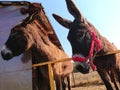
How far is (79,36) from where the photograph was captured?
5223 millimetres

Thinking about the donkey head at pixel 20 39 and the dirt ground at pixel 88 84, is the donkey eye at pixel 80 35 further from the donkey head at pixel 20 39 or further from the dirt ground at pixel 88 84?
the dirt ground at pixel 88 84

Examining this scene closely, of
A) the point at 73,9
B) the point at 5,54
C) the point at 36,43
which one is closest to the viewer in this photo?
the point at 73,9

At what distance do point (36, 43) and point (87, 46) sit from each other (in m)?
2.18

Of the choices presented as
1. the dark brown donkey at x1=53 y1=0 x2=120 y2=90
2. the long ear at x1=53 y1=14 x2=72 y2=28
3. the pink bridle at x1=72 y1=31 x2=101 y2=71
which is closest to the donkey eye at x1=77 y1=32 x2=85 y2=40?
the dark brown donkey at x1=53 y1=0 x2=120 y2=90

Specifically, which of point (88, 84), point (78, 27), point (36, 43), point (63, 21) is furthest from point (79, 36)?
point (88, 84)

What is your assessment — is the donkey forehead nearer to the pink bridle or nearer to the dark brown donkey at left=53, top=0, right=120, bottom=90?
the dark brown donkey at left=53, top=0, right=120, bottom=90

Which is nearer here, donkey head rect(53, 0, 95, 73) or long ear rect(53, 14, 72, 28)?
donkey head rect(53, 0, 95, 73)

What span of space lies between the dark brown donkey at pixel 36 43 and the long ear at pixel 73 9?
1.63 m

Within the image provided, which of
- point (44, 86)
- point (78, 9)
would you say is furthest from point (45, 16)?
point (78, 9)

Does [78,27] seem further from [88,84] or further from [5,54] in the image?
[88,84]

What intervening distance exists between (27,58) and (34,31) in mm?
633

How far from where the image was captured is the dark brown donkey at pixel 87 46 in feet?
16.8

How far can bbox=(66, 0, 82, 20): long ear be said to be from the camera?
5312mm

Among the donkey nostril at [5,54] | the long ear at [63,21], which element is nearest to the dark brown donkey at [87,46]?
the long ear at [63,21]
